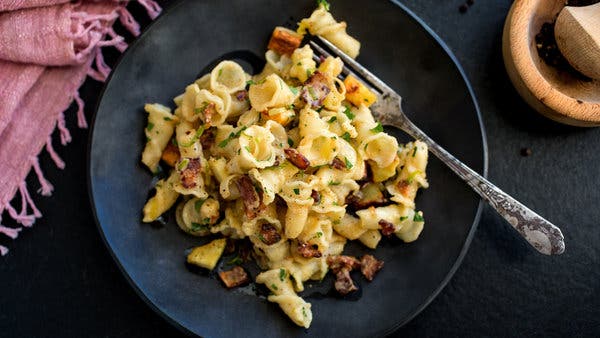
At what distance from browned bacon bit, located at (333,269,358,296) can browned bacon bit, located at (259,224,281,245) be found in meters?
0.37

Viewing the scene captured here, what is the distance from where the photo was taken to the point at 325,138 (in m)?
2.65

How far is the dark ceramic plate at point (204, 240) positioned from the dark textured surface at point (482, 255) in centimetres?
28

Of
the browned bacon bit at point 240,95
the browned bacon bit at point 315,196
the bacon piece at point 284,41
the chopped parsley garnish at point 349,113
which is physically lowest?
the browned bacon bit at point 315,196

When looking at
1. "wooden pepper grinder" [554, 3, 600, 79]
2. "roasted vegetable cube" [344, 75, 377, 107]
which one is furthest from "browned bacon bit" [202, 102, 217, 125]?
"wooden pepper grinder" [554, 3, 600, 79]

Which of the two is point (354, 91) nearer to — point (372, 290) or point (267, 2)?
point (267, 2)

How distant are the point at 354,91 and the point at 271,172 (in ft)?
1.98

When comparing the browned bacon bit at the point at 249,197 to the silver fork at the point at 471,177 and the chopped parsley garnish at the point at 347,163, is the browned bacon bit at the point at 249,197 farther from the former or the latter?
the silver fork at the point at 471,177

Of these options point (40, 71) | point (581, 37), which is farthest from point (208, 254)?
point (581, 37)

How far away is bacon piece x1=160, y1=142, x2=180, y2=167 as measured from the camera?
9.48 feet

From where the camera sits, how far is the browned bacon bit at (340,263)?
9.36ft

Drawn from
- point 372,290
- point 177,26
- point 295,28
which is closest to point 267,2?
point 295,28

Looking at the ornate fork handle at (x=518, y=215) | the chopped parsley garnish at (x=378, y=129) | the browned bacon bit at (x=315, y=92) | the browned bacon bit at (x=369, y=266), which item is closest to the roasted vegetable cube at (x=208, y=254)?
the browned bacon bit at (x=369, y=266)

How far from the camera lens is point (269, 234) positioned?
106 inches

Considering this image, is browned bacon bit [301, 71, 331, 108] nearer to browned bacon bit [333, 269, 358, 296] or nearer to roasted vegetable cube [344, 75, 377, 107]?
roasted vegetable cube [344, 75, 377, 107]
